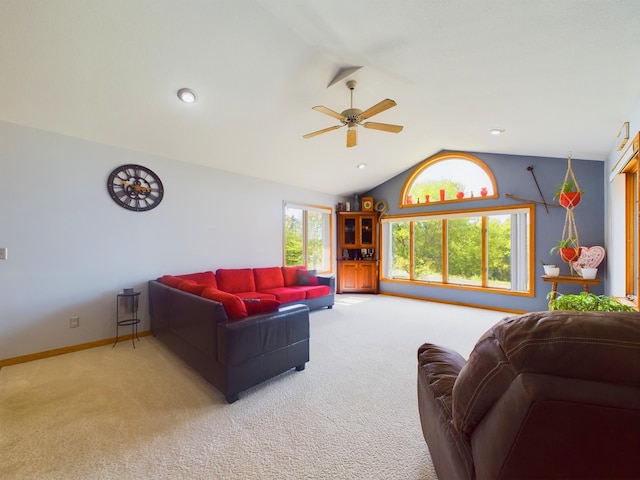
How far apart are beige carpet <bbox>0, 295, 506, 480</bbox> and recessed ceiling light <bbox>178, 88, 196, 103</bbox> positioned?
9.32ft

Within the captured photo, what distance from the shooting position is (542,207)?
186 inches

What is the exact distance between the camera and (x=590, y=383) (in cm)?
68

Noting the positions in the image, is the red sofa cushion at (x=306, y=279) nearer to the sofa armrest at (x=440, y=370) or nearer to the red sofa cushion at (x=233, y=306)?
the red sofa cushion at (x=233, y=306)

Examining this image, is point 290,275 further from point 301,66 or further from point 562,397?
point 562,397

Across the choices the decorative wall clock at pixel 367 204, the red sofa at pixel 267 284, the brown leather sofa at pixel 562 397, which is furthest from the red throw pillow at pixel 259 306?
the decorative wall clock at pixel 367 204

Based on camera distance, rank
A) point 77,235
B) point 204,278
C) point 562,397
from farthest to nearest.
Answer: point 204,278
point 77,235
point 562,397

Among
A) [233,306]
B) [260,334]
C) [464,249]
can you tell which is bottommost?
[260,334]

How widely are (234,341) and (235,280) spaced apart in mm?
2487

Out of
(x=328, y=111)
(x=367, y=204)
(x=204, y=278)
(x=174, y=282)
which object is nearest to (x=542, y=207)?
(x=367, y=204)

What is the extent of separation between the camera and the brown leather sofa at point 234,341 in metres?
2.19

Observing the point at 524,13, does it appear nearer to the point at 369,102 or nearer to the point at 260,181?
the point at 369,102

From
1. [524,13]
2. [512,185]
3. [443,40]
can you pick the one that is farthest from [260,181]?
Answer: [512,185]

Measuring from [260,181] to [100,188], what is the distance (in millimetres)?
2481

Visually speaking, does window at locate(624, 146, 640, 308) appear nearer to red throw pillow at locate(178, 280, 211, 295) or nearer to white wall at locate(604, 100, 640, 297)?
white wall at locate(604, 100, 640, 297)
